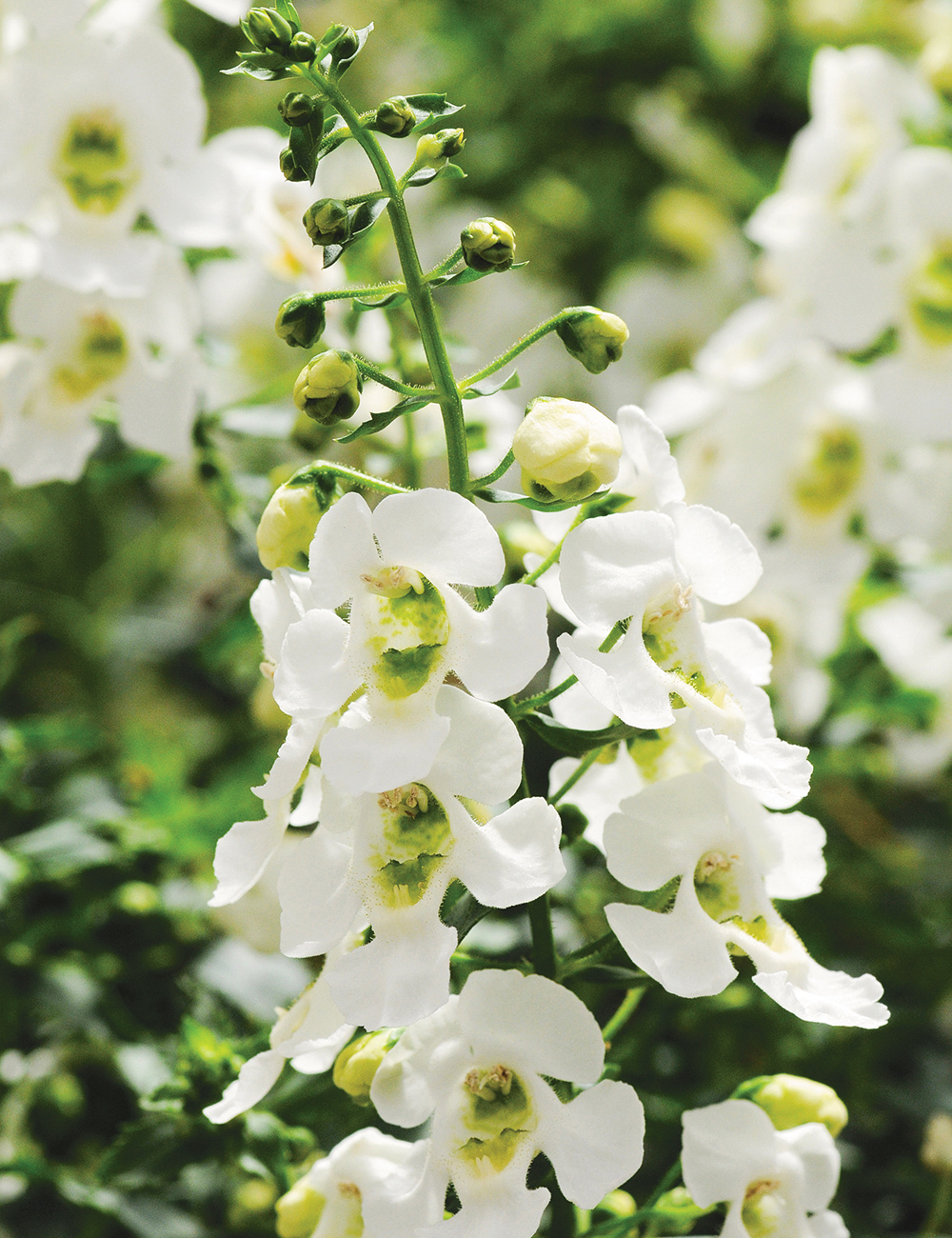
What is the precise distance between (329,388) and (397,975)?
27 cm

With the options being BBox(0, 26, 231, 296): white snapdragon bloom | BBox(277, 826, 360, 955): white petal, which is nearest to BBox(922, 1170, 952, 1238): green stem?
BBox(277, 826, 360, 955): white petal

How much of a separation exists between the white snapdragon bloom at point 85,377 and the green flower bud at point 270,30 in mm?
497

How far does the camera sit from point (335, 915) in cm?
57

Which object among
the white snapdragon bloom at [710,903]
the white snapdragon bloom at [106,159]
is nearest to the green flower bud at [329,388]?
the white snapdragon bloom at [710,903]

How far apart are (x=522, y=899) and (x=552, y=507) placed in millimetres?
189

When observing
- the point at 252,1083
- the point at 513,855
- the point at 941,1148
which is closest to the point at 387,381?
the point at 513,855

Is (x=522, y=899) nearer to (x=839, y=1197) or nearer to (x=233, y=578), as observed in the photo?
(x=839, y=1197)

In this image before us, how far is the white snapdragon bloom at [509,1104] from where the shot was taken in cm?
55

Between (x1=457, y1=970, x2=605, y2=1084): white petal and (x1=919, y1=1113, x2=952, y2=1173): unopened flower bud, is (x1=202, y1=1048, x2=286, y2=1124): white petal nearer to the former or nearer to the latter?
(x1=457, y1=970, x2=605, y2=1084): white petal

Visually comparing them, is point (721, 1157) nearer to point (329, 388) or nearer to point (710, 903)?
point (710, 903)

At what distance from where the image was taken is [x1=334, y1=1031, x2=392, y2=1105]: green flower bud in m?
0.60

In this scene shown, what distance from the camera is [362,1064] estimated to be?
60cm

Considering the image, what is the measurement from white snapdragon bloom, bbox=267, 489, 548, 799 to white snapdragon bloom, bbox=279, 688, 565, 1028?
0.06ft

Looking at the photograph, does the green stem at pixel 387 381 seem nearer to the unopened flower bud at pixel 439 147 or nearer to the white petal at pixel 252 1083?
the unopened flower bud at pixel 439 147
